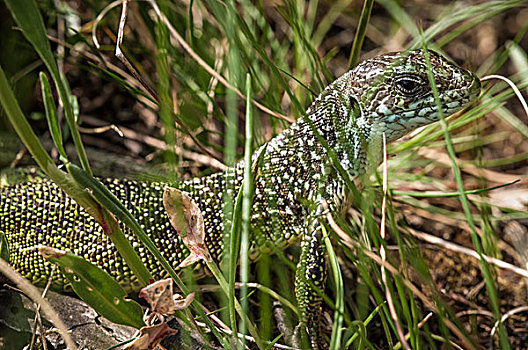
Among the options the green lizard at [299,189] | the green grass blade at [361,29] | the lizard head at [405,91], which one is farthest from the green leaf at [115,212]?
the green grass blade at [361,29]

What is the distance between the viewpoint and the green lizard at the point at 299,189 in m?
2.10

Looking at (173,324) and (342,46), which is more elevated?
(342,46)

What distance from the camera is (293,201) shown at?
2.28 m

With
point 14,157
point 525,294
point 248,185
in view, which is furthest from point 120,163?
point 525,294

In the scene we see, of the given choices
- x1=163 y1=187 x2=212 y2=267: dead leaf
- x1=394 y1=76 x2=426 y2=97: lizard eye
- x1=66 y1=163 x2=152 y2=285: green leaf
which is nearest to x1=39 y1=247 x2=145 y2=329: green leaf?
x1=66 y1=163 x2=152 y2=285: green leaf

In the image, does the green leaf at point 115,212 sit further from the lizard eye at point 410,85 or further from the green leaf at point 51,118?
the lizard eye at point 410,85

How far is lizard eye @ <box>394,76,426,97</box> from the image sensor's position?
208cm

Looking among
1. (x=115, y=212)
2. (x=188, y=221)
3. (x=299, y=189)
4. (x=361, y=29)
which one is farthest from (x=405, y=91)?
(x=115, y=212)

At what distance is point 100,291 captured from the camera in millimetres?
1571

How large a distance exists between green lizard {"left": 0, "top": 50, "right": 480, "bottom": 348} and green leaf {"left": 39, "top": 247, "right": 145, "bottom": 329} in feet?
2.12

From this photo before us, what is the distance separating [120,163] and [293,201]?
1322 mm

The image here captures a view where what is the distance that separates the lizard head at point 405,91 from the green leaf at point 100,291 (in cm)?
117

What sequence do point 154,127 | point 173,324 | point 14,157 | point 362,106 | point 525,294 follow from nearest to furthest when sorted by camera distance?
point 173,324 < point 362,106 < point 525,294 < point 14,157 < point 154,127

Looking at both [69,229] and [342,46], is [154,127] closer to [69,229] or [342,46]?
[69,229]
